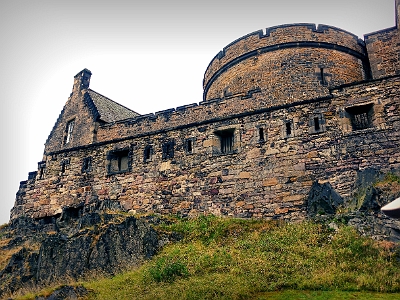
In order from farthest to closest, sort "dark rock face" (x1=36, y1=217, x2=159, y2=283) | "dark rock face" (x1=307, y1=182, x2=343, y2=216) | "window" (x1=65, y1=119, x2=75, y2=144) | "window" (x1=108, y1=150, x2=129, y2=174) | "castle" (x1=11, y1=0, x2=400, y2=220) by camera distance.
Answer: "window" (x1=65, y1=119, x2=75, y2=144) → "window" (x1=108, y1=150, x2=129, y2=174) → "castle" (x1=11, y1=0, x2=400, y2=220) → "dark rock face" (x1=36, y1=217, x2=159, y2=283) → "dark rock face" (x1=307, y1=182, x2=343, y2=216)

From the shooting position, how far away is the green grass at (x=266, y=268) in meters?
9.77

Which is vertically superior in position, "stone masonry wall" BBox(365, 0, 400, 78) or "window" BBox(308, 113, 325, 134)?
"stone masonry wall" BBox(365, 0, 400, 78)

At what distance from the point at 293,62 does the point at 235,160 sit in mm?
4859

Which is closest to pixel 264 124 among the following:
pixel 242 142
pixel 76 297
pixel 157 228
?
pixel 242 142

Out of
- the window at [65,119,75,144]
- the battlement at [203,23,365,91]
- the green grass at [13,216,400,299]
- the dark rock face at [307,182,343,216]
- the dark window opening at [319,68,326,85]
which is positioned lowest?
the green grass at [13,216,400,299]

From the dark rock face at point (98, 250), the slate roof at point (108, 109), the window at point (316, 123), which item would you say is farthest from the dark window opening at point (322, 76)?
the slate roof at point (108, 109)

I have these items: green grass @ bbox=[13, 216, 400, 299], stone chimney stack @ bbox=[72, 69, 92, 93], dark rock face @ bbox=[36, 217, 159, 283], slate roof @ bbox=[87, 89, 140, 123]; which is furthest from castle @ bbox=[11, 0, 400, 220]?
dark rock face @ bbox=[36, 217, 159, 283]

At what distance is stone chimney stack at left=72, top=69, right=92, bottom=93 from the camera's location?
21641mm

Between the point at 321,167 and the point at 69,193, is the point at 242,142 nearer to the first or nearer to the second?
the point at 321,167

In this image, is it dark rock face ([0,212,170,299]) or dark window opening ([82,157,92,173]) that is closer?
dark rock face ([0,212,170,299])

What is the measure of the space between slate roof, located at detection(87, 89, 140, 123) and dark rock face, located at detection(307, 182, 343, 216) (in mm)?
10488

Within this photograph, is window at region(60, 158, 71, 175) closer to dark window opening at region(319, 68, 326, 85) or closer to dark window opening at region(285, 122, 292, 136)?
dark window opening at region(285, 122, 292, 136)

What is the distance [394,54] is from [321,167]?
19.4 feet

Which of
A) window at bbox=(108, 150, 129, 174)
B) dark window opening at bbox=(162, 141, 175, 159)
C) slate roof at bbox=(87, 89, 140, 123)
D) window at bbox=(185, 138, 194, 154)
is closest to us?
window at bbox=(185, 138, 194, 154)
